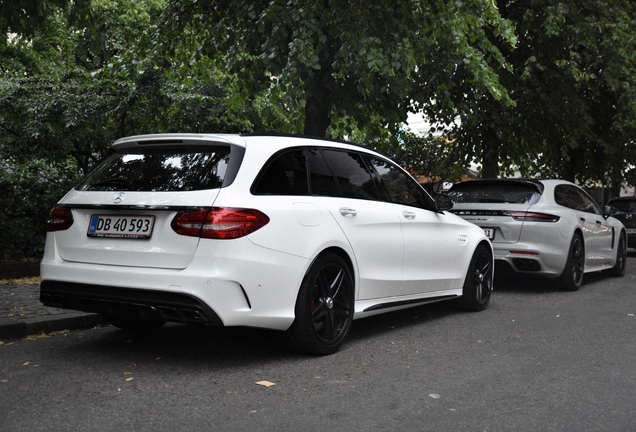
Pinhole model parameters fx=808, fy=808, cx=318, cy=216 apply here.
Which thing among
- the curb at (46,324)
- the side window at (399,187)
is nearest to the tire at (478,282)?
the side window at (399,187)

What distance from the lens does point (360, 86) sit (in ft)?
37.4

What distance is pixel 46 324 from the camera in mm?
7012

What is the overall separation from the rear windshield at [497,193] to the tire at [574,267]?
2.85 ft

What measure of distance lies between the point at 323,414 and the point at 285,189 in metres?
1.95

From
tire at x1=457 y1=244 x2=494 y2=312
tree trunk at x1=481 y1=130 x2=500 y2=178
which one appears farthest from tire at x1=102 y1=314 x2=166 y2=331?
tree trunk at x1=481 y1=130 x2=500 y2=178

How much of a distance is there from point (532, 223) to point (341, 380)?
225 inches

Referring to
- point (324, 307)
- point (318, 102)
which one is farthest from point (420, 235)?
point (318, 102)

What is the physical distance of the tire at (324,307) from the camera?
230 inches

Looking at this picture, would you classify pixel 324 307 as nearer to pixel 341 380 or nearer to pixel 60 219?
pixel 341 380

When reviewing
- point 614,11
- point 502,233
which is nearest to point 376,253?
point 502,233

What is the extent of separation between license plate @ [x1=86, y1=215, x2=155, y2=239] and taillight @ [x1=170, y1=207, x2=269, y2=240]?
22 centimetres

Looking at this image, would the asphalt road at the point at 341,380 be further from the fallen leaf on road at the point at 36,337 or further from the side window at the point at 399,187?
the side window at the point at 399,187

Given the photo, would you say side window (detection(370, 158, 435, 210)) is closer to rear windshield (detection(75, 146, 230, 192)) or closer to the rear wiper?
rear windshield (detection(75, 146, 230, 192))

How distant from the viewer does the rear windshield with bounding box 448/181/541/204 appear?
1062cm
